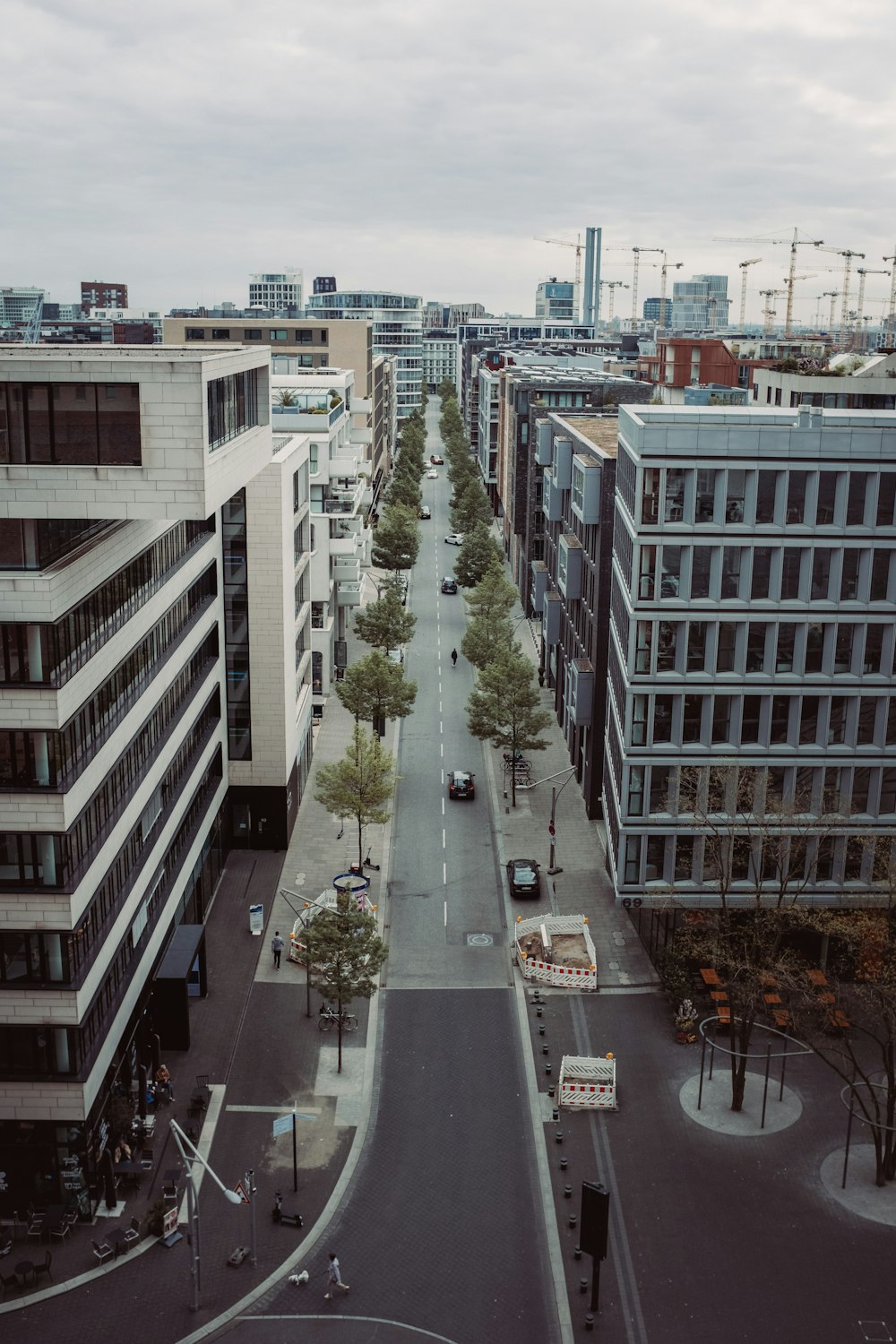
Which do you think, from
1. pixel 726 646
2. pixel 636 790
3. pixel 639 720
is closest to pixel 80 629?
pixel 639 720

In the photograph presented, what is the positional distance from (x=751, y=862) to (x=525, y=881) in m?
13.1

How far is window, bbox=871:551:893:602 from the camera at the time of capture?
5397 centimetres

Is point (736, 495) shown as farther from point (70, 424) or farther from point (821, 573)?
point (70, 424)

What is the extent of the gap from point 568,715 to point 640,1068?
34.2 m

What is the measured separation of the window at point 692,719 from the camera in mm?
55688

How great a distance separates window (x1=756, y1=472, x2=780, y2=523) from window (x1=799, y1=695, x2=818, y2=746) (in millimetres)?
8233

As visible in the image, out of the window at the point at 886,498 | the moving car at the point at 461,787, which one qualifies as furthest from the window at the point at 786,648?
the moving car at the point at 461,787

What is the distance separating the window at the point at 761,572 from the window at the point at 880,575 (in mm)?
4439

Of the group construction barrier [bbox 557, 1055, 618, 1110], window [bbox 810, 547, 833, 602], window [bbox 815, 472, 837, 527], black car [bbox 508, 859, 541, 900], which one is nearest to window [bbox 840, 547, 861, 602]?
window [bbox 810, 547, 833, 602]

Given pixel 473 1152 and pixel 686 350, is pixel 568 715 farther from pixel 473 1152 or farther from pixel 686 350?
pixel 686 350

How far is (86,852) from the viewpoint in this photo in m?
40.5

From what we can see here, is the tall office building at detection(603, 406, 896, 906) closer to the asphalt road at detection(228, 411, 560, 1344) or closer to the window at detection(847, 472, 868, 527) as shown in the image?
the window at detection(847, 472, 868, 527)

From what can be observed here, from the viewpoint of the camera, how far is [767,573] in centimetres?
5434

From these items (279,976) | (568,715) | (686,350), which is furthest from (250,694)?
(686,350)
